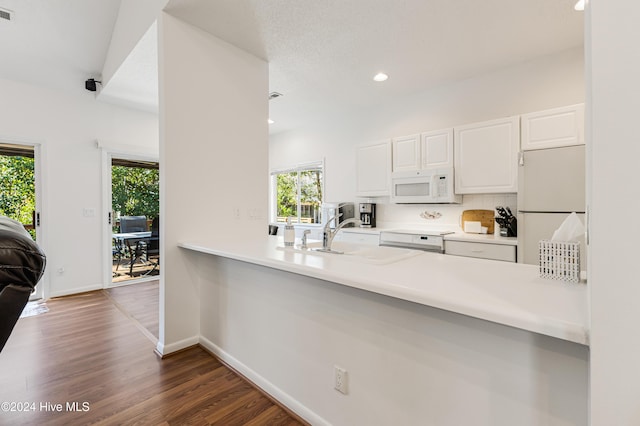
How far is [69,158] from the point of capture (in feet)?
12.6

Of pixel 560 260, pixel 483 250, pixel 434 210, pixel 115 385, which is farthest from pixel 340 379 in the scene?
pixel 434 210

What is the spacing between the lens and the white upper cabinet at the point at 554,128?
2787 mm

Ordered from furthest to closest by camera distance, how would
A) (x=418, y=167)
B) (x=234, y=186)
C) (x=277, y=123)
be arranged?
1. (x=277, y=123)
2. (x=418, y=167)
3. (x=234, y=186)

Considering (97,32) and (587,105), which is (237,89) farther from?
(587,105)

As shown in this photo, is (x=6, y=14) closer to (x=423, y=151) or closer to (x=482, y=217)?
(x=423, y=151)

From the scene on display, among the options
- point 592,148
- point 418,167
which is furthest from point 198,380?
point 418,167

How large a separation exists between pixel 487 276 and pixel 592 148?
70 centimetres

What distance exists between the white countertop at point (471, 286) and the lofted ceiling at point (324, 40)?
1.90m

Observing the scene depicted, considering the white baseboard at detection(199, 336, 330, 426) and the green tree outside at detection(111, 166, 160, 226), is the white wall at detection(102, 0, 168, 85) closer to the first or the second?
the green tree outside at detection(111, 166, 160, 226)

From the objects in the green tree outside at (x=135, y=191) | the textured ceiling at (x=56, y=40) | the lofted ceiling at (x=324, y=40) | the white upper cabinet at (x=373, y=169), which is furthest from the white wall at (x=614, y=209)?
the green tree outside at (x=135, y=191)

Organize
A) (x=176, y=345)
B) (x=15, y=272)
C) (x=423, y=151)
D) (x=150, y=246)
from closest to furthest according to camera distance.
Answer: (x=15, y=272) < (x=176, y=345) < (x=423, y=151) < (x=150, y=246)

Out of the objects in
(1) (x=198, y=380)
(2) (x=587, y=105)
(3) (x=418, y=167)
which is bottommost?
(1) (x=198, y=380)

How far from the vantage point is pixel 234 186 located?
2738 millimetres

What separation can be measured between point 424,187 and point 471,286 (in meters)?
2.82
